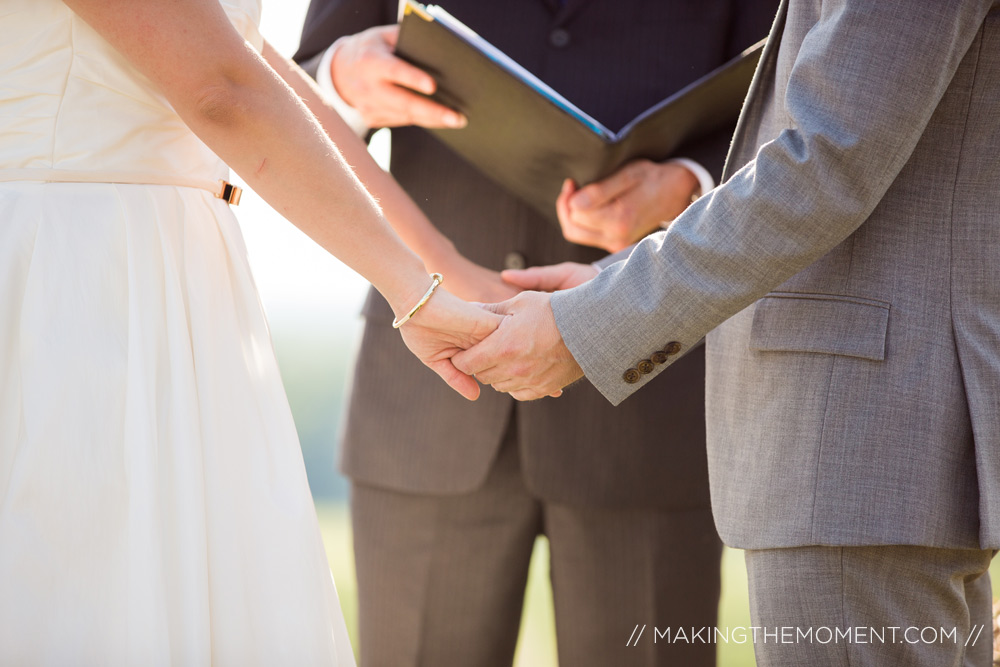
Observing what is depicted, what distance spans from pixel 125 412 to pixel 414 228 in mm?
779

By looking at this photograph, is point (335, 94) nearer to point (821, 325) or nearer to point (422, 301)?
point (422, 301)

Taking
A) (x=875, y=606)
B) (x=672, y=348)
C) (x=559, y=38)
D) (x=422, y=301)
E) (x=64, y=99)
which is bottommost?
(x=875, y=606)

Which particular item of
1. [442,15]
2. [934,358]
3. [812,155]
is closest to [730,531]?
[934,358]

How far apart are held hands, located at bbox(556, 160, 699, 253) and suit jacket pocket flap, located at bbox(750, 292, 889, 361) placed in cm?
55

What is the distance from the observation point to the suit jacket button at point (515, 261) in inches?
75.4

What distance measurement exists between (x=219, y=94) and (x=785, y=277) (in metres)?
0.80

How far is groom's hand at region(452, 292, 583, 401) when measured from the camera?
1.47m

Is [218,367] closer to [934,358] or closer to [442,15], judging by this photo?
[442,15]

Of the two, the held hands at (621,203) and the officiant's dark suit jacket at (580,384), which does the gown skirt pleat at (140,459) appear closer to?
the officiant's dark suit jacket at (580,384)

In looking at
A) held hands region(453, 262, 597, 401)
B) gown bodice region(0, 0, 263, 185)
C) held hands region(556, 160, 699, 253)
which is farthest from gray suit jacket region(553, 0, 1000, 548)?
gown bodice region(0, 0, 263, 185)

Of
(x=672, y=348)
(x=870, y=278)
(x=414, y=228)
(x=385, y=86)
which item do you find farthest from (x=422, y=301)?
(x=870, y=278)

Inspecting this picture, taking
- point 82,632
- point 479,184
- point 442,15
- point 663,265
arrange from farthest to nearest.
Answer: point 479,184 < point 442,15 < point 663,265 < point 82,632

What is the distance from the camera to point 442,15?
1.63 meters

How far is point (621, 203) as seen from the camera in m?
1.83
